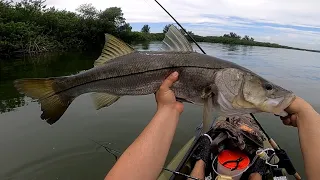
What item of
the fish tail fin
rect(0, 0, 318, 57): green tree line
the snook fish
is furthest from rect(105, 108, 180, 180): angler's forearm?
rect(0, 0, 318, 57): green tree line

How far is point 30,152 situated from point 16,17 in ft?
121

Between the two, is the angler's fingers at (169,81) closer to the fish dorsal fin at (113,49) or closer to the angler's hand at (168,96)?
the angler's hand at (168,96)

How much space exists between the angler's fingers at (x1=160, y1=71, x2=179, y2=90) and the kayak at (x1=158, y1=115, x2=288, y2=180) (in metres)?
2.29

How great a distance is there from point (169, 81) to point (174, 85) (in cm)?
7

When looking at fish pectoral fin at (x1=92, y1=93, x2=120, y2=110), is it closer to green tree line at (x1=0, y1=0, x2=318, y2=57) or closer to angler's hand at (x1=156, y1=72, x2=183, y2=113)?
angler's hand at (x1=156, y1=72, x2=183, y2=113)

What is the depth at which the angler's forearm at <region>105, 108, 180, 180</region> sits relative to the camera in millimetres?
1858

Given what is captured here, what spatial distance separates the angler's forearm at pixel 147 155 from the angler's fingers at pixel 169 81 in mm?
373

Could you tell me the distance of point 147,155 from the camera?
1915 mm

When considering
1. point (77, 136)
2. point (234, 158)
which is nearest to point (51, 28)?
point (77, 136)

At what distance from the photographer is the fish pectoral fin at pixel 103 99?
2.74 metres

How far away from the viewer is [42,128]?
938cm

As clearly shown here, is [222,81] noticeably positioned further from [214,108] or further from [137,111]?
[137,111]

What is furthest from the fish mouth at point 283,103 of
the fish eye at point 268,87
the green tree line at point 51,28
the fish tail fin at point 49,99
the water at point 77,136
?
the green tree line at point 51,28

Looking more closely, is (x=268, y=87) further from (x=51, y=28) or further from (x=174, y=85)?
(x=51, y=28)
